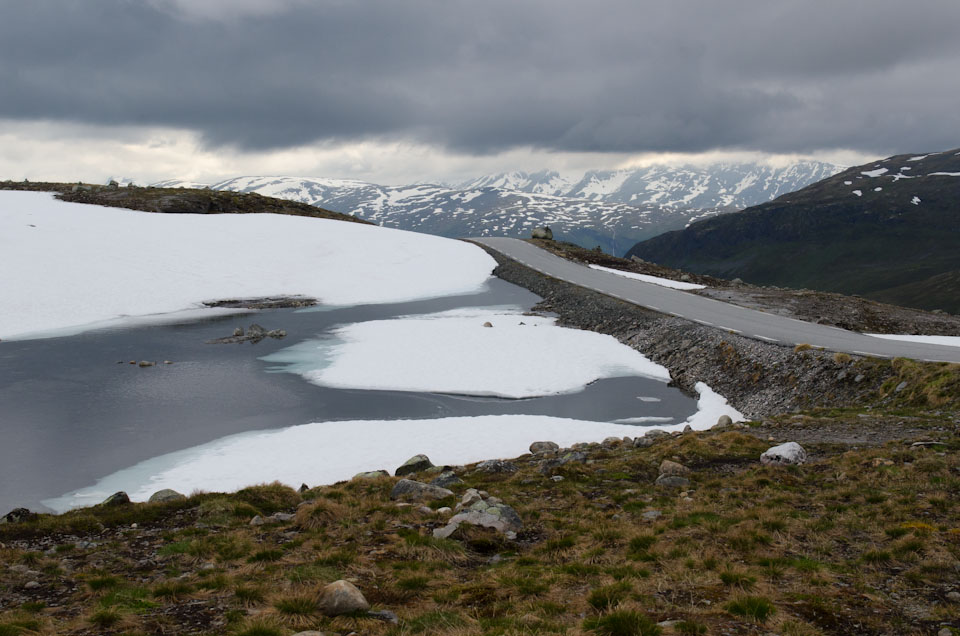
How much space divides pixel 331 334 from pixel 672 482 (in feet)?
102

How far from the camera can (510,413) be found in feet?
83.0

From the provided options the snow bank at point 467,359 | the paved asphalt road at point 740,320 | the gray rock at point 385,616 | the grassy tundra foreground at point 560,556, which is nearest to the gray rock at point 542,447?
the grassy tundra foreground at point 560,556

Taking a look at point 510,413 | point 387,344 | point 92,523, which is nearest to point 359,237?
point 387,344

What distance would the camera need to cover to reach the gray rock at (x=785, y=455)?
48.1 feet

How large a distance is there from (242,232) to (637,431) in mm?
62899

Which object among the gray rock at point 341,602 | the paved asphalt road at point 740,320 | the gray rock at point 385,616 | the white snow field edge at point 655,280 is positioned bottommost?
the gray rock at point 385,616

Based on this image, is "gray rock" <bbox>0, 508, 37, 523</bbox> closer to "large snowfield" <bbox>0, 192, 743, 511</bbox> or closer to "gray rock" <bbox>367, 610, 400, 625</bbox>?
"large snowfield" <bbox>0, 192, 743, 511</bbox>

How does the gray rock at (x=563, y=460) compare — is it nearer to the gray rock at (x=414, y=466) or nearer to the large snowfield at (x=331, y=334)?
the large snowfield at (x=331, y=334)

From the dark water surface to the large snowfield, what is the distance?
4.29 ft

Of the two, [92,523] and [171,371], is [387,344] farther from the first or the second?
[92,523]

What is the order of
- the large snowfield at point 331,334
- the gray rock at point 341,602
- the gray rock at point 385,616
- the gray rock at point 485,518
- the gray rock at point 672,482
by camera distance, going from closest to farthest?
1. the gray rock at point 385,616
2. the gray rock at point 341,602
3. the gray rock at point 485,518
4. the gray rock at point 672,482
5. the large snowfield at point 331,334

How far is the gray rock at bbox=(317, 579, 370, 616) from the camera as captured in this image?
24.8 ft

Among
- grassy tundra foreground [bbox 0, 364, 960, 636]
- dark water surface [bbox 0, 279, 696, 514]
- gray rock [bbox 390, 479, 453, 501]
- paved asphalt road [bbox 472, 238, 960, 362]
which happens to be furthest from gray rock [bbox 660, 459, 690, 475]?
paved asphalt road [bbox 472, 238, 960, 362]

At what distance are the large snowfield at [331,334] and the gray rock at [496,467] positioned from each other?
9.02 feet
